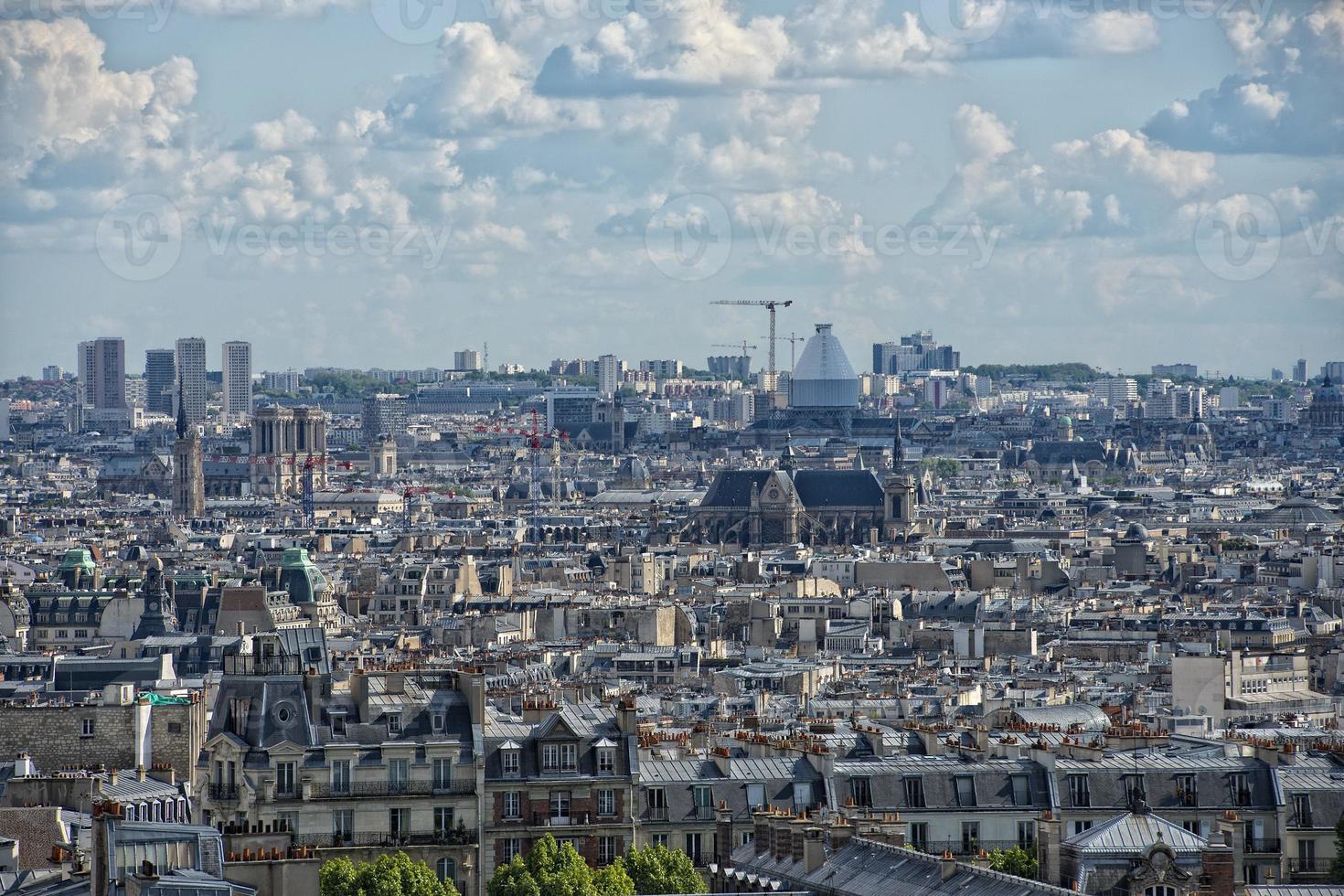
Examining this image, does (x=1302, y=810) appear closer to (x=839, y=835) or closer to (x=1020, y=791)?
(x=1020, y=791)


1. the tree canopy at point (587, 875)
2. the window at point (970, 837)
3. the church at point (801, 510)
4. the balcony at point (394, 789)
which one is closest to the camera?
the tree canopy at point (587, 875)

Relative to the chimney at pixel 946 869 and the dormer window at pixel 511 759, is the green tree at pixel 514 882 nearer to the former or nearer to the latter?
the dormer window at pixel 511 759

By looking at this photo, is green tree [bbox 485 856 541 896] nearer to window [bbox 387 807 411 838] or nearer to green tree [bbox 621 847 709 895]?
green tree [bbox 621 847 709 895]

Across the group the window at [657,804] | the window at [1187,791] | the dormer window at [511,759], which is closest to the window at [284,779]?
the dormer window at [511,759]

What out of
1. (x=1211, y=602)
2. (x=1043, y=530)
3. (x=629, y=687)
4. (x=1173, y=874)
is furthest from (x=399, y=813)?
(x=1043, y=530)

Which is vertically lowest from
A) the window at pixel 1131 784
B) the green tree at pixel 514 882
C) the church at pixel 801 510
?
the church at pixel 801 510

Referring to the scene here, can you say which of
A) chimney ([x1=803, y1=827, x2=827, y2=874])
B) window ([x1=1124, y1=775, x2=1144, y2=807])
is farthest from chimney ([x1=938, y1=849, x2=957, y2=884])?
window ([x1=1124, y1=775, x2=1144, y2=807])

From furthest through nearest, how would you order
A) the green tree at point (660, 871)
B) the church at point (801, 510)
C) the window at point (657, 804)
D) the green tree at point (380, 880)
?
the church at point (801, 510), the window at point (657, 804), the green tree at point (660, 871), the green tree at point (380, 880)
